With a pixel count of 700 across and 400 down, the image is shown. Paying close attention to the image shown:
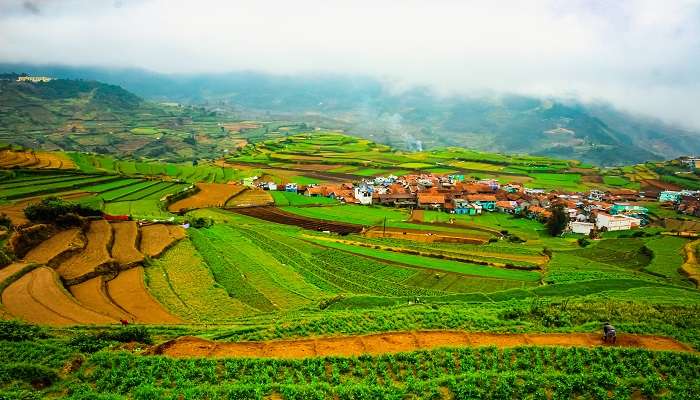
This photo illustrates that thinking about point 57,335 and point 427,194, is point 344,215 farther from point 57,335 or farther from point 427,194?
point 57,335

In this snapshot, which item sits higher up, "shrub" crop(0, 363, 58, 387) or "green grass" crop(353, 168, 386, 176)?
"green grass" crop(353, 168, 386, 176)

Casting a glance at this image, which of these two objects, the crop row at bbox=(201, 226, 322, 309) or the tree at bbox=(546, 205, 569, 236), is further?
the tree at bbox=(546, 205, 569, 236)

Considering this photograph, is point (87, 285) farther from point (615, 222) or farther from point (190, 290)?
point (615, 222)

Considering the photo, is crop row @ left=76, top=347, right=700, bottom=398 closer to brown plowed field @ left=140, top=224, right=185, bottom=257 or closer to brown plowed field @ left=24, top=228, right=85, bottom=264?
brown plowed field @ left=24, top=228, right=85, bottom=264

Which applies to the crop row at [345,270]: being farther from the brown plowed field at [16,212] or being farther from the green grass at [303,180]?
the green grass at [303,180]

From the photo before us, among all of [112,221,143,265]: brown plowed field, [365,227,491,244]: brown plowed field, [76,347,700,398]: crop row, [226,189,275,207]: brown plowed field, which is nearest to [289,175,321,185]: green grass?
[226,189,275,207]: brown plowed field

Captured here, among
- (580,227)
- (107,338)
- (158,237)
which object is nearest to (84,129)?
(158,237)
